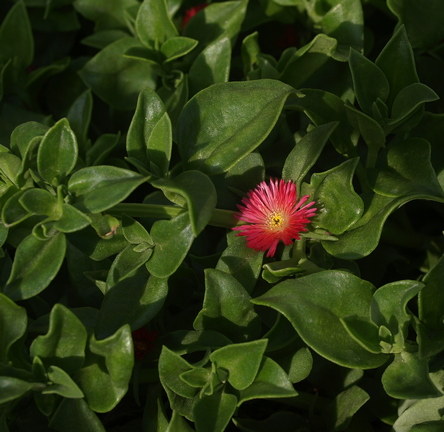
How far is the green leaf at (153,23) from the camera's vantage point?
3.59ft

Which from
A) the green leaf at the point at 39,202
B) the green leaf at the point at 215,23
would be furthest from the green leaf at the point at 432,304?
the green leaf at the point at 215,23

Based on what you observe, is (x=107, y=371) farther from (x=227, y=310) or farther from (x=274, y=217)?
(x=274, y=217)

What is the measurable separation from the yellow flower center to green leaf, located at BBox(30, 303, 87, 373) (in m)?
0.29

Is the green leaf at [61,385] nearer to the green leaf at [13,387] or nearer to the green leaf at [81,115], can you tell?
the green leaf at [13,387]

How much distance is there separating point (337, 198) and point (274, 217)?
9cm

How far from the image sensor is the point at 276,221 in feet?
2.84

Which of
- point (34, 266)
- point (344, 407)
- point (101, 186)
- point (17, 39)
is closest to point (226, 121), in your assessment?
point (101, 186)

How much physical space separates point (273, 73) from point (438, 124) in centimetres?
27

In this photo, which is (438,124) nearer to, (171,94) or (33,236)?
(171,94)

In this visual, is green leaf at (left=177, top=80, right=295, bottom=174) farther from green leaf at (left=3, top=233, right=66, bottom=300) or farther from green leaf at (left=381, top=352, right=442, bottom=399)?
green leaf at (left=381, top=352, right=442, bottom=399)

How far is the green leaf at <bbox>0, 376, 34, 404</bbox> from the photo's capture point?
2.26 feet

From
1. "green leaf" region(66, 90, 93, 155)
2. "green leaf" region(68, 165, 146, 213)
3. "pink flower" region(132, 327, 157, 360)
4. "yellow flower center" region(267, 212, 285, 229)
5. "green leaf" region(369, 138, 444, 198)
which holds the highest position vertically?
"green leaf" region(68, 165, 146, 213)

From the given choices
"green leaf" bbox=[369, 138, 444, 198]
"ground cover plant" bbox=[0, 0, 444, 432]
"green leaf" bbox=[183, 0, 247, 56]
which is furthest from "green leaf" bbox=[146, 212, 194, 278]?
"green leaf" bbox=[183, 0, 247, 56]

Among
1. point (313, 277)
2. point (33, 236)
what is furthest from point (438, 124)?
point (33, 236)
